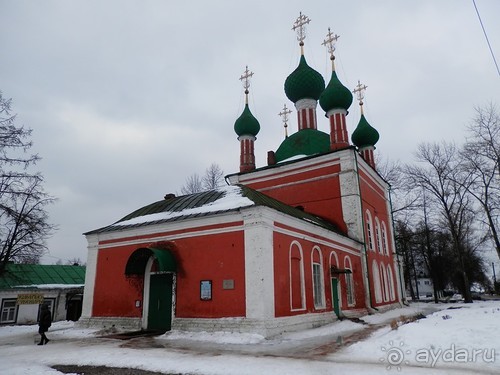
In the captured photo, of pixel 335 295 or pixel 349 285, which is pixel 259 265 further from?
pixel 349 285

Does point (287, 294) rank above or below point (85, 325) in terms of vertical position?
above

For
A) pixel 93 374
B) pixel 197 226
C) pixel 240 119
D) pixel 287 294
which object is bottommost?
pixel 93 374

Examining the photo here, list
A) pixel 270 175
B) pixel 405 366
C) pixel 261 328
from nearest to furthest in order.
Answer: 1. pixel 405 366
2. pixel 261 328
3. pixel 270 175

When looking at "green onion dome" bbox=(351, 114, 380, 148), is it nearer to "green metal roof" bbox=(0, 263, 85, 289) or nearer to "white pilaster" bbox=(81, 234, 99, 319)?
"white pilaster" bbox=(81, 234, 99, 319)

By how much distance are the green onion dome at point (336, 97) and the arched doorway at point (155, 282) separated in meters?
12.2

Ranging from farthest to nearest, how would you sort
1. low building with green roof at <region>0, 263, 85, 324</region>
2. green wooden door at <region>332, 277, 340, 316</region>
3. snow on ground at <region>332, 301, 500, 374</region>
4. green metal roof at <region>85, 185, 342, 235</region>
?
low building with green roof at <region>0, 263, 85, 324</region>
green wooden door at <region>332, 277, 340, 316</region>
green metal roof at <region>85, 185, 342, 235</region>
snow on ground at <region>332, 301, 500, 374</region>

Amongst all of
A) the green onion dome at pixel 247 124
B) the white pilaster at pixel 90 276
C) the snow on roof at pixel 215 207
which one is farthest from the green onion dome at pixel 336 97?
the white pilaster at pixel 90 276

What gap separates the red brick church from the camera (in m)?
11.6

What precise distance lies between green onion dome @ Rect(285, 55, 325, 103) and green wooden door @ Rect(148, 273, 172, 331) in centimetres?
1419

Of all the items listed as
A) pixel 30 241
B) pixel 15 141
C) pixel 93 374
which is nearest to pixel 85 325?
pixel 30 241

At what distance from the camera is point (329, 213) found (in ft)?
60.8

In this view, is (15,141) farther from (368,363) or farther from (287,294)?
(368,363)

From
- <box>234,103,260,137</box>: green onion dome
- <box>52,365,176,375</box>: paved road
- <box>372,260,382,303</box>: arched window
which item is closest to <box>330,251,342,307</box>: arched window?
<box>372,260,382,303</box>: arched window

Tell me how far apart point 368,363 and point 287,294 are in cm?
539
